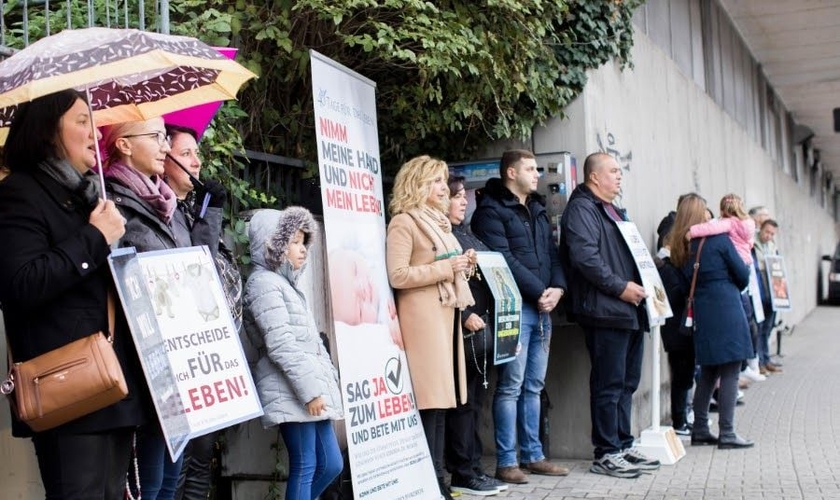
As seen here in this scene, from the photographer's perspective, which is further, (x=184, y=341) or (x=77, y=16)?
(x=77, y=16)

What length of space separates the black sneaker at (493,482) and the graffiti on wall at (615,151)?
115 inches

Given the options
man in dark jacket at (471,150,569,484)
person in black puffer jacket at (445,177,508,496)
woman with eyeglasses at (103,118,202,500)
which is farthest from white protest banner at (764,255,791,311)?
woman with eyeglasses at (103,118,202,500)

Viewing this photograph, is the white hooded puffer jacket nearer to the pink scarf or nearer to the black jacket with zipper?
the pink scarf

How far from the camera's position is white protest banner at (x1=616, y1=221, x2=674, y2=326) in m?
7.40

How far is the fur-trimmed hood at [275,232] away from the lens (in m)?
Result: 5.11

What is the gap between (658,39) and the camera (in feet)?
37.6

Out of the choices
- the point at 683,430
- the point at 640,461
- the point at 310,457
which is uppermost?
the point at 310,457

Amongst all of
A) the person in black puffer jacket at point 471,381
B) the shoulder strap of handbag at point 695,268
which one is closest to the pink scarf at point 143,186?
the person in black puffer jacket at point 471,381

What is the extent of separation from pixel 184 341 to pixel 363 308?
76.0 inches

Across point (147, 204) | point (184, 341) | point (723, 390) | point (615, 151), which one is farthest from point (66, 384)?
point (615, 151)

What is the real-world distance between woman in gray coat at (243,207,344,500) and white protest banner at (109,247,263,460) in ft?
2.25

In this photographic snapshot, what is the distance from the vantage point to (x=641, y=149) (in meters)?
9.91

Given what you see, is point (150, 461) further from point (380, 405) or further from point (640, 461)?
point (640, 461)

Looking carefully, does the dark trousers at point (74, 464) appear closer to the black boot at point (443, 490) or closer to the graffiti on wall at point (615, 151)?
the black boot at point (443, 490)
